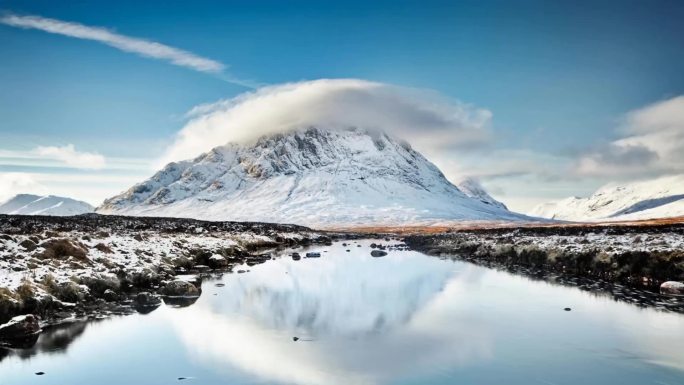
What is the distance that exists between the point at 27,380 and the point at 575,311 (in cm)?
2072

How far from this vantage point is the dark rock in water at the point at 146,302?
71.5ft

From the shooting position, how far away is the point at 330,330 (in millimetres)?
19031

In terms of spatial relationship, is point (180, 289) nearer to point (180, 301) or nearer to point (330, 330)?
point (180, 301)

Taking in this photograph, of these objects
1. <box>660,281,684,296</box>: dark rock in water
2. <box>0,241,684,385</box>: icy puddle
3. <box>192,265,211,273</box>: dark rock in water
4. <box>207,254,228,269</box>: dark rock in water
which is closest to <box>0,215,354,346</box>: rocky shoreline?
<box>0,241,684,385</box>: icy puddle

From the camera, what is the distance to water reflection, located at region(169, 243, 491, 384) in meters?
14.7

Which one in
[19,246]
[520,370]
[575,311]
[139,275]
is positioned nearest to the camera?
[520,370]

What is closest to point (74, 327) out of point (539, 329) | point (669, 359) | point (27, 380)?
point (27, 380)

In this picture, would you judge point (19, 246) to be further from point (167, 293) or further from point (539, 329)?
point (539, 329)

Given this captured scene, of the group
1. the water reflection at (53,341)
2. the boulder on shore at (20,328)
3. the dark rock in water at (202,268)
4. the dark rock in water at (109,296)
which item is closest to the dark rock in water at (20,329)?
the boulder on shore at (20,328)

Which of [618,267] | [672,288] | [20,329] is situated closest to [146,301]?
[20,329]

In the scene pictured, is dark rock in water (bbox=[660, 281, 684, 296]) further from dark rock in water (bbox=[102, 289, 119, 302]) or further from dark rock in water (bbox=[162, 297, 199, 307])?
dark rock in water (bbox=[102, 289, 119, 302])

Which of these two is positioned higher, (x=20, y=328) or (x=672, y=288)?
(x=672, y=288)

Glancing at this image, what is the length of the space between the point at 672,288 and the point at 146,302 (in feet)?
84.5

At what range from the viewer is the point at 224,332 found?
1856cm
